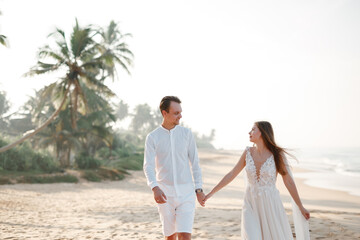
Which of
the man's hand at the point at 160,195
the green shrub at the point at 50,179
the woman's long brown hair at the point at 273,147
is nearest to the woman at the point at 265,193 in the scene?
the woman's long brown hair at the point at 273,147

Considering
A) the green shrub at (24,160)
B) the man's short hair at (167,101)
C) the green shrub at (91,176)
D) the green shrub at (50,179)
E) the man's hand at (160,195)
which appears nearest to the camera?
the man's hand at (160,195)

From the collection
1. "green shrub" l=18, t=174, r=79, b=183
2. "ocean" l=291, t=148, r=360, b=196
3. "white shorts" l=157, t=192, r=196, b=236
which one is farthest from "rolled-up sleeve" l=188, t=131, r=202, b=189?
"green shrub" l=18, t=174, r=79, b=183

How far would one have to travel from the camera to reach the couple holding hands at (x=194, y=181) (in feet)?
10.5

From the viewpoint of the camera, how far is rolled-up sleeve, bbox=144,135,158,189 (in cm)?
320

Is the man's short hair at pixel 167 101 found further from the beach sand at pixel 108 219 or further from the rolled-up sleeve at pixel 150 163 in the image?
the beach sand at pixel 108 219

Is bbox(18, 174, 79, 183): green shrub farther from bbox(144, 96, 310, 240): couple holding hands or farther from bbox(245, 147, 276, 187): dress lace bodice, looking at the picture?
bbox(245, 147, 276, 187): dress lace bodice

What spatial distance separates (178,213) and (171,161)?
0.52 m

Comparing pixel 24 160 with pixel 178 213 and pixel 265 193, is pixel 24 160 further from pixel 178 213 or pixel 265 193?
pixel 265 193

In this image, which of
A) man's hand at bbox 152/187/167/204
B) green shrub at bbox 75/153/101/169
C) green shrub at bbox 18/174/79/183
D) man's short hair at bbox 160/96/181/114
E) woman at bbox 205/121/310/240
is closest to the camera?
man's hand at bbox 152/187/167/204

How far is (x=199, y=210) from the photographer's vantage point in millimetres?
9141

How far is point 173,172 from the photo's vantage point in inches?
128

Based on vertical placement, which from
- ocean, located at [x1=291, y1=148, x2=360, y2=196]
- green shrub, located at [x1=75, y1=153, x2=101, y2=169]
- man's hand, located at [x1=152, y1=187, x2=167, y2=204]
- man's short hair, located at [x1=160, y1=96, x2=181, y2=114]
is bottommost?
ocean, located at [x1=291, y1=148, x2=360, y2=196]

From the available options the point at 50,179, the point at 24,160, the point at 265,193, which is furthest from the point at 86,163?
the point at 265,193

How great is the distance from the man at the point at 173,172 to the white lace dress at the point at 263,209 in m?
0.51
